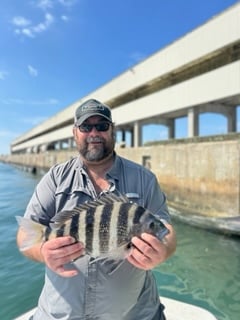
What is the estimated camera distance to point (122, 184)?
2.20 meters

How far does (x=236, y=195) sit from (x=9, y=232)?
7.88 meters

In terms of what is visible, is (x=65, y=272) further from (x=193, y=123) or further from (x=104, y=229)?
(x=193, y=123)

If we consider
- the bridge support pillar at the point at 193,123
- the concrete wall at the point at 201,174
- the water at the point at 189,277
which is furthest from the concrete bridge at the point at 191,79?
the water at the point at 189,277

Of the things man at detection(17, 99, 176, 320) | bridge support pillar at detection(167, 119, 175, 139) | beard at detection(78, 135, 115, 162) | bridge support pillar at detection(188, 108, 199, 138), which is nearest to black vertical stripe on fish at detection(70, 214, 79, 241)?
man at detection(17, 99, 176, 320)

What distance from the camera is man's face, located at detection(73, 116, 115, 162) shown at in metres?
2.22

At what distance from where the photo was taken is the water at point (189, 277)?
5730 mm

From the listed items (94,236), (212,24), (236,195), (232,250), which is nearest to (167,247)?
(94,236)

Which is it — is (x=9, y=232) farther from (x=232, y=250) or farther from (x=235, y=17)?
(x=235, y=17)

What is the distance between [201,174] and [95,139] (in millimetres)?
11363

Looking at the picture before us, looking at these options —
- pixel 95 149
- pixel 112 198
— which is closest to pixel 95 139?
pixel 95 149

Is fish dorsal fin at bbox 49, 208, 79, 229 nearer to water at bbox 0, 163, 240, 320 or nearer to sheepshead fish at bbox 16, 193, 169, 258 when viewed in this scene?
sheepshead fish at bbox 16, 193, 169, 258

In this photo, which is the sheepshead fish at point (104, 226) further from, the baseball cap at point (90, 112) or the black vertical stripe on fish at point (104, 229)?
the baseball cap at point (90, 112)

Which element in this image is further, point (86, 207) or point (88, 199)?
point (88, 199)

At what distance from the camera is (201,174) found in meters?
13.0
